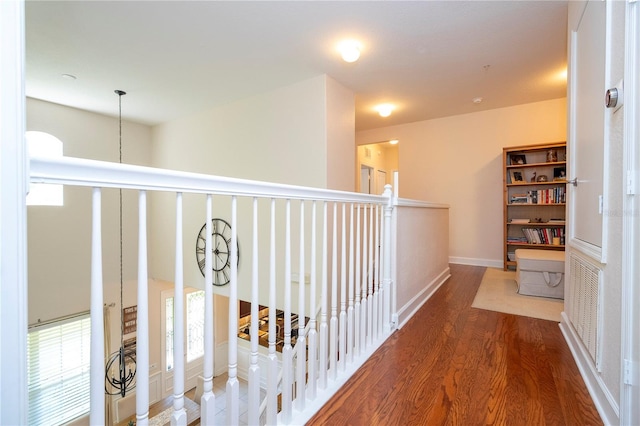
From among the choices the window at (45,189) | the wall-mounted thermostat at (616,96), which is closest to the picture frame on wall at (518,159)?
the wall-mounted thermostat at (616,96)

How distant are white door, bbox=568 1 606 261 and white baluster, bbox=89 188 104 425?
77.4 inches

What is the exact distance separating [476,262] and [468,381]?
3706mm

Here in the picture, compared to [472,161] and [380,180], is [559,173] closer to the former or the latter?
[472,161]

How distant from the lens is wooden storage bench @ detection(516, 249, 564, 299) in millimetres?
2863

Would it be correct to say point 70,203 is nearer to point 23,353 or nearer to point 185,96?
point 185,96

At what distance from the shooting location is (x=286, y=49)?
2.78 meters

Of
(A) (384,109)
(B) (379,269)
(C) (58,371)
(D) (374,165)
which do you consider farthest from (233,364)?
(D) (374,165)

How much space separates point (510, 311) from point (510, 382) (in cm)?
126

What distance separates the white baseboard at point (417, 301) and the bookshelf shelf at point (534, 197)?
1597mm

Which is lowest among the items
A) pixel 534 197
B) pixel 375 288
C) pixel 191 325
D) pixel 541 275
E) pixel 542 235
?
pixel 191 325

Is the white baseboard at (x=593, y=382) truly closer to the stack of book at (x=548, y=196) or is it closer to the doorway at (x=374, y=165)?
the stack of book at (x=548, y=196)

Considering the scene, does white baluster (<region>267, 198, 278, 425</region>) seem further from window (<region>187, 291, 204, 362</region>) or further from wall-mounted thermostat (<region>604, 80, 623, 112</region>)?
window (<region>187, 291, 204, 362</region>)

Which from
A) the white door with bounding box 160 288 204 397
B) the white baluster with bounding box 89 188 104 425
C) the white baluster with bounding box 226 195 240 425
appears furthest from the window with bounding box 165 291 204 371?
the white baluster with bounding box 89 188 104 425

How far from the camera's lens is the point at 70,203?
424cm
